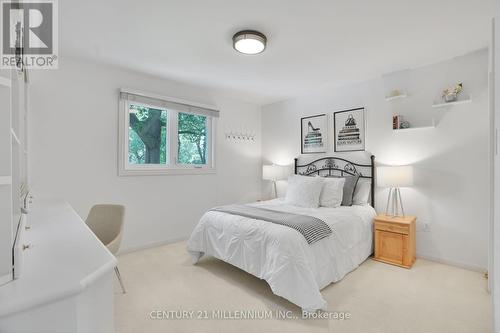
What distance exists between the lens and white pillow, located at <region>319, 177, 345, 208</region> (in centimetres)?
335

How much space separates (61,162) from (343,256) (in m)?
3.35

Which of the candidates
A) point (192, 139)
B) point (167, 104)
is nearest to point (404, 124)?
point (192, 139)

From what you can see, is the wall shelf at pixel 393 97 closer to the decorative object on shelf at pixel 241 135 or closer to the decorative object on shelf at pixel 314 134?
the decorative object on shelf at pixel 314 134

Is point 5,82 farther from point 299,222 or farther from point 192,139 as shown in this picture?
point 192,139

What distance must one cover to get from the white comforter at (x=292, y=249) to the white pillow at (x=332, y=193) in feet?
0.58

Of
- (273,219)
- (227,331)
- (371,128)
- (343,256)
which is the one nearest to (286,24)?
(273,219)

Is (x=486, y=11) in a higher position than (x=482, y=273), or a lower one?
higher

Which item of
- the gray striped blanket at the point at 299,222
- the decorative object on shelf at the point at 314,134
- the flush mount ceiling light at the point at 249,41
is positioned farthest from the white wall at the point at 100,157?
the flush mount ceiling light at the point at 249,41

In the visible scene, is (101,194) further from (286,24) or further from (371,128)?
(371,128)

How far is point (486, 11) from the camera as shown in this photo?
2.06 m

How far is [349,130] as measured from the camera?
387 cm

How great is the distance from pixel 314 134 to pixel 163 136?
8.16ft

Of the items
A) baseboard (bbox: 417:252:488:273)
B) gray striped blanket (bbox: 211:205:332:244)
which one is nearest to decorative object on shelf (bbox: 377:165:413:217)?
baseboard (bbox: 417:252:488:273)

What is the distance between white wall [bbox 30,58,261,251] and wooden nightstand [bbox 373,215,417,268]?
8.43 feet
